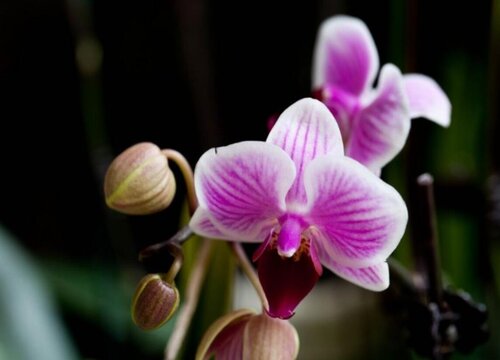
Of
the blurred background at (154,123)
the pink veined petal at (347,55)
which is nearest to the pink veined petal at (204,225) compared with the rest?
the pink veined petal at (347,55)

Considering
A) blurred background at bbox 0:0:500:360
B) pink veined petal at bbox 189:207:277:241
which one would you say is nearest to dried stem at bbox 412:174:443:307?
pink veined petal at bbox 189:207:277:241

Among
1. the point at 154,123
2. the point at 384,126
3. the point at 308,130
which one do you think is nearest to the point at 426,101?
the point at 384,126

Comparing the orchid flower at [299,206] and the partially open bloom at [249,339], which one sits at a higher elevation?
the orchid flower at [299,206]

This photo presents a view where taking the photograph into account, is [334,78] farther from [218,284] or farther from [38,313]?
[38,313]

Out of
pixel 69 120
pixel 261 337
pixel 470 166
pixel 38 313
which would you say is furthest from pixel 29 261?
pixel 261 337

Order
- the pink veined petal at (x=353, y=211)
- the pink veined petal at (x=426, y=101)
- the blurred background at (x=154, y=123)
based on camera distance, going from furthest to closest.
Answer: the blurred background at (x=154, y=123), the pink veined petal at (x=426, y=101), the pink veined petal at (x=353, y=211)

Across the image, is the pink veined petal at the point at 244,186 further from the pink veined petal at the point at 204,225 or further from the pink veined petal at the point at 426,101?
A: the pink veined petal at the point at 426,101

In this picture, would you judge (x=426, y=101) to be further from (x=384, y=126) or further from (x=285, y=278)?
(x=285, y=278)
